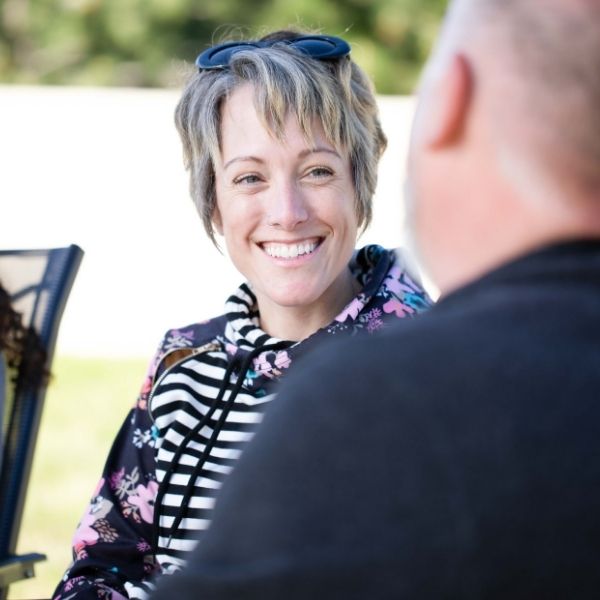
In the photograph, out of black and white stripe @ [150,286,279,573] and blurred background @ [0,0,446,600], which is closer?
black and white stripe @ [150,286,279,573]

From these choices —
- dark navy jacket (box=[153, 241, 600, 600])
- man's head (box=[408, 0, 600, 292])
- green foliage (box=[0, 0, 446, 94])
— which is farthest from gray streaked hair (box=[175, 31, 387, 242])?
green foliage (box=[0, 0, 446, 94])

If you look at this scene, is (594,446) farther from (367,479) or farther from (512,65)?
(512,65)

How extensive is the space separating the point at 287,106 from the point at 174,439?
A: 718 millimetres

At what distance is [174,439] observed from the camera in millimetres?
2381

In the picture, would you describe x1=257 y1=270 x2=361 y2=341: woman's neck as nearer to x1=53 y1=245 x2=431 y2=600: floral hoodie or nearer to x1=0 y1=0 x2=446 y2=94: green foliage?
x1=53 y1=245 x2=431 y2=600: floral hoodie

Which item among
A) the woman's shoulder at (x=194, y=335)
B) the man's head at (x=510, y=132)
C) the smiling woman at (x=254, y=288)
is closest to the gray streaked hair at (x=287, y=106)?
the smiling woman at (x=254, y=288)

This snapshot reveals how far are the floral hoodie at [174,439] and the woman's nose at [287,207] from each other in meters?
0.21

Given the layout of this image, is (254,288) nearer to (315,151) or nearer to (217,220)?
(217,220)

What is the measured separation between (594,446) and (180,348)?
166 cm

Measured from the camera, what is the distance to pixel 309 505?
91 centimetres

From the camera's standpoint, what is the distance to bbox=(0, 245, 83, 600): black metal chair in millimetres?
2396

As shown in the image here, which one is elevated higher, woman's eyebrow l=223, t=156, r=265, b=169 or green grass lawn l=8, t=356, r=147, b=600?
green grass lawn l=8, t=356, r=147, b=600

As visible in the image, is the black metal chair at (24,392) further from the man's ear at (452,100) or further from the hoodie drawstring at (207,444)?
the man's ear at (452,100)

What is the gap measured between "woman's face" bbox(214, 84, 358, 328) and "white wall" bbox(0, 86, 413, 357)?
529cm
